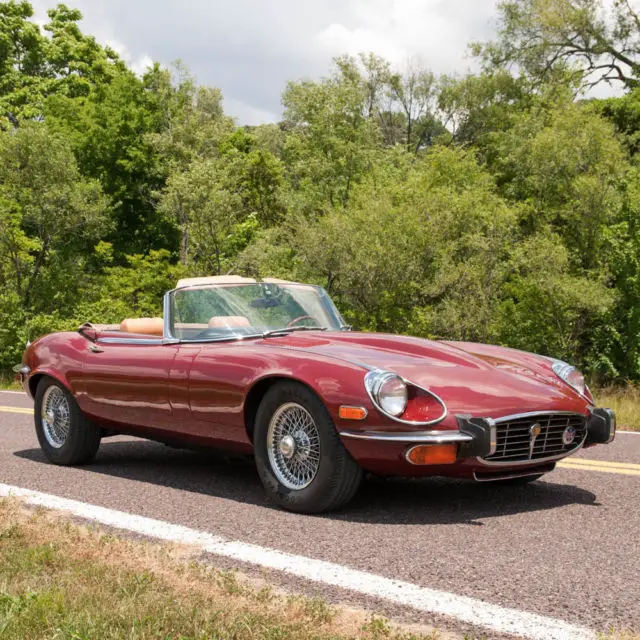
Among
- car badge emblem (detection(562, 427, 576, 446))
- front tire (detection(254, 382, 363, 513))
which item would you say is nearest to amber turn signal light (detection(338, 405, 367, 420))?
front tire (detection(254, 382, 363, 513))

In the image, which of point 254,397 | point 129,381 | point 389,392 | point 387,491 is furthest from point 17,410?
point 389,392

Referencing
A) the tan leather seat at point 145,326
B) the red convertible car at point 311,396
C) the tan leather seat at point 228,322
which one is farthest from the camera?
the tan leather seat at point 145,326

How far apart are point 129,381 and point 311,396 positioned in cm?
186

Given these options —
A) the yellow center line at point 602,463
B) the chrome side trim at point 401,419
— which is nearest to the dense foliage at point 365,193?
the yellow center line at point 602,463

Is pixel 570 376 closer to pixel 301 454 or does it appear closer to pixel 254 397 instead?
pixel 301 454

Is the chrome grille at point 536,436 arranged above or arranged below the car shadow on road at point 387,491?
above

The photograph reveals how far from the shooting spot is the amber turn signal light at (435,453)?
4719 millimetres

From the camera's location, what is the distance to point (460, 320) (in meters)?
24.8

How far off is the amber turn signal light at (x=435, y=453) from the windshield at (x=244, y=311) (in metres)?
1.72

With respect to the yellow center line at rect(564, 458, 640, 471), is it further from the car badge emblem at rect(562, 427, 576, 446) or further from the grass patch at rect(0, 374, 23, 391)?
the grass patch at rect(0, 374, 23, 391)

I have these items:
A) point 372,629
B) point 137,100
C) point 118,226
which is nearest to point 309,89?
point 137,100

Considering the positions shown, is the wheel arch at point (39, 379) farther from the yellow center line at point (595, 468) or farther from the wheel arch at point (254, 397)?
the yellow center line at point (595, 468)

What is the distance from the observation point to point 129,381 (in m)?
6.36

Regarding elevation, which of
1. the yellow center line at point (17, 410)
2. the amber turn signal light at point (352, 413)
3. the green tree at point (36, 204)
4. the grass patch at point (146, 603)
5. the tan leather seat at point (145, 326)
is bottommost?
the yellow center line at point (17, 410)
